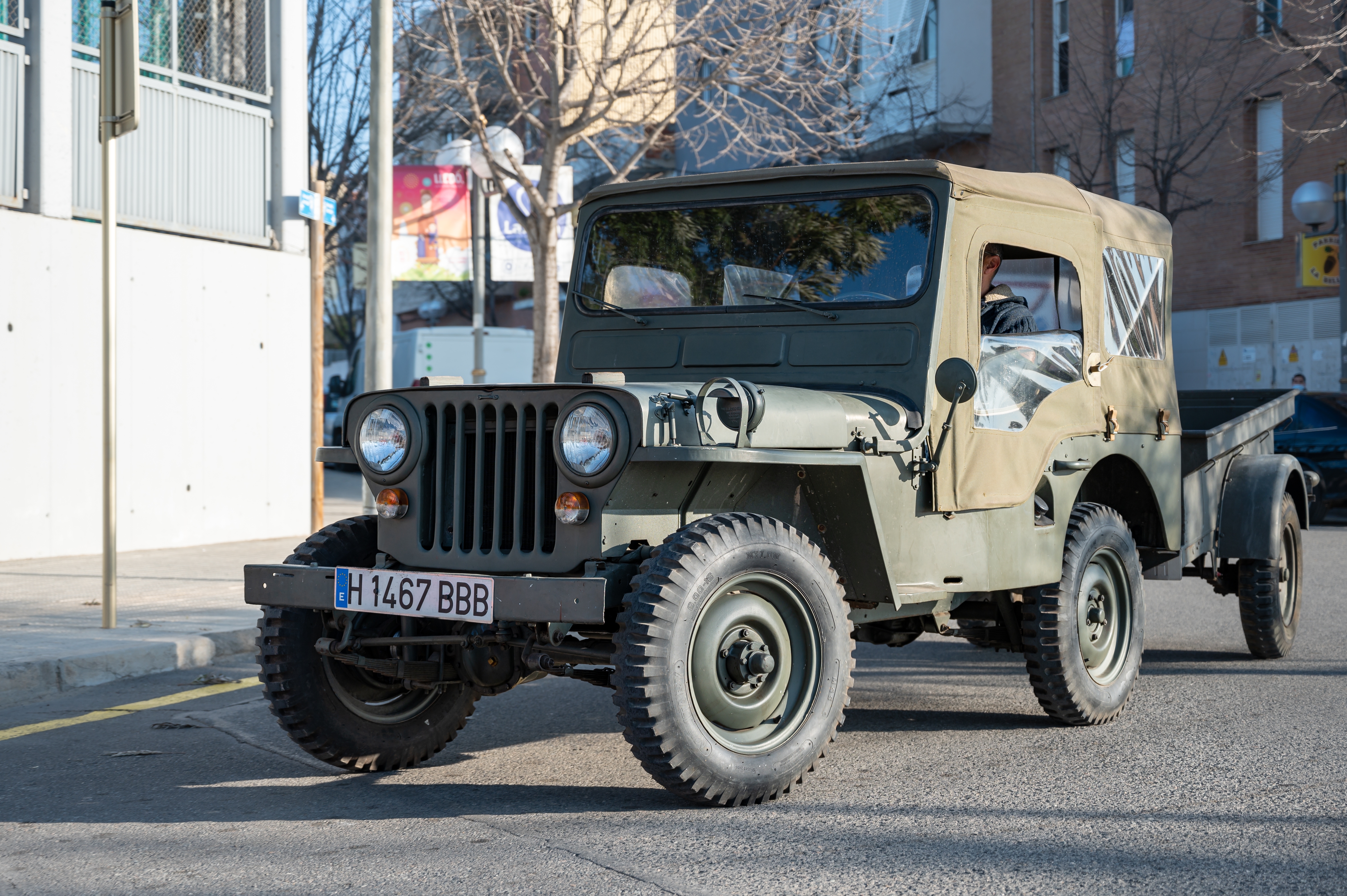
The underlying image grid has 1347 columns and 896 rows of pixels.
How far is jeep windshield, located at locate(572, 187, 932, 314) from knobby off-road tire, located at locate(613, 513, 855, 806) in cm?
130

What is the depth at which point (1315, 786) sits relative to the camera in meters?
4.80

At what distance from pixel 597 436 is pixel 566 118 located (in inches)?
544

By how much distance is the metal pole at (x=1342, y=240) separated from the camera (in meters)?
19.8

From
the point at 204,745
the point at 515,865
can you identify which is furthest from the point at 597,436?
the point at 204,745

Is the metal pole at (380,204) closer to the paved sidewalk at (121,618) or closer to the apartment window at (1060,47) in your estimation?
the paved sidewalk at (121,618)

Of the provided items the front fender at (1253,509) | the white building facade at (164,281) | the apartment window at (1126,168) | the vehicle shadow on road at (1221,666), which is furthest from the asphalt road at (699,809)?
the apartment window at (1126,168)

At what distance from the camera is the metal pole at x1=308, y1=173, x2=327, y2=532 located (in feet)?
46.2

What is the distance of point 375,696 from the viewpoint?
203 inches

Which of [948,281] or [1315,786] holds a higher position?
[948,281]

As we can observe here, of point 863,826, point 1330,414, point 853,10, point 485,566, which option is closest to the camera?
point 863,826

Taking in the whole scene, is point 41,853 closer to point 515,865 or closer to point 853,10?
point 515,865

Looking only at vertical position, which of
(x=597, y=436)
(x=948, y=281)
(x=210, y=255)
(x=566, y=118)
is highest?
(x=566, y=118)

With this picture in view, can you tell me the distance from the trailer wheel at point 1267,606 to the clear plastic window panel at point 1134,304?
4.13 feet

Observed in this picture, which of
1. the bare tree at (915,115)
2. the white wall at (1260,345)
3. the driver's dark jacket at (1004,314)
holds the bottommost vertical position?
the driver's dark jacket at (1004,314)
